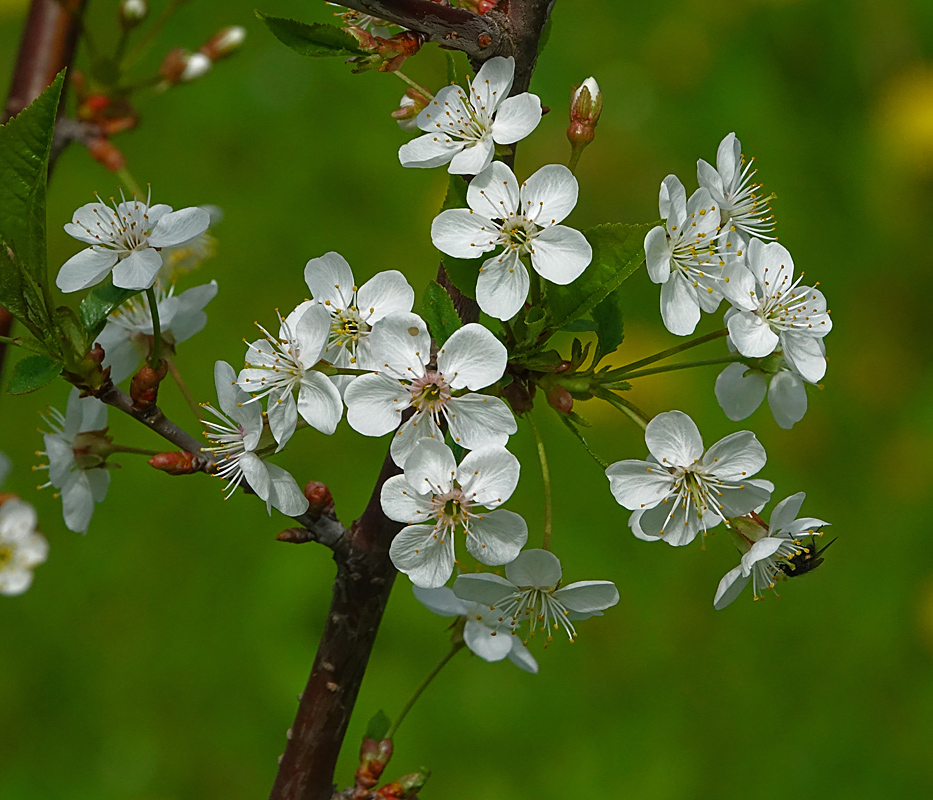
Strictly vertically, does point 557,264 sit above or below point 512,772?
above

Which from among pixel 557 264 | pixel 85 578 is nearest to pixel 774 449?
pixel 85 578

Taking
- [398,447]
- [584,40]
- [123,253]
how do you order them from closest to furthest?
[398,447], [123,253], [584,40]

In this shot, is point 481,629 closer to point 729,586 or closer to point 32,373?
point 729,586

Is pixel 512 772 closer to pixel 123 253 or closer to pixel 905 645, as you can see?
pixel 905 645

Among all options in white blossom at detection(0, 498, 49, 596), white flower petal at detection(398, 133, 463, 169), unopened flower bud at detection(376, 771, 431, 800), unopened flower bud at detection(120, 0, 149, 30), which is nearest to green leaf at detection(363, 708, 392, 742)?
unopened flower bud at detection(376, 771, 431, 800)

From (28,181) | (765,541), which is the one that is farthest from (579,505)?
(28,181)

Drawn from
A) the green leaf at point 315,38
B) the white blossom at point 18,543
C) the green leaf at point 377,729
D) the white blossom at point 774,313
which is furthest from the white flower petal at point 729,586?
the white blossom at point 18,543

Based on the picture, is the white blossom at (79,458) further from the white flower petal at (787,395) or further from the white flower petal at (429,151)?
the white flower petal at (787,395)
